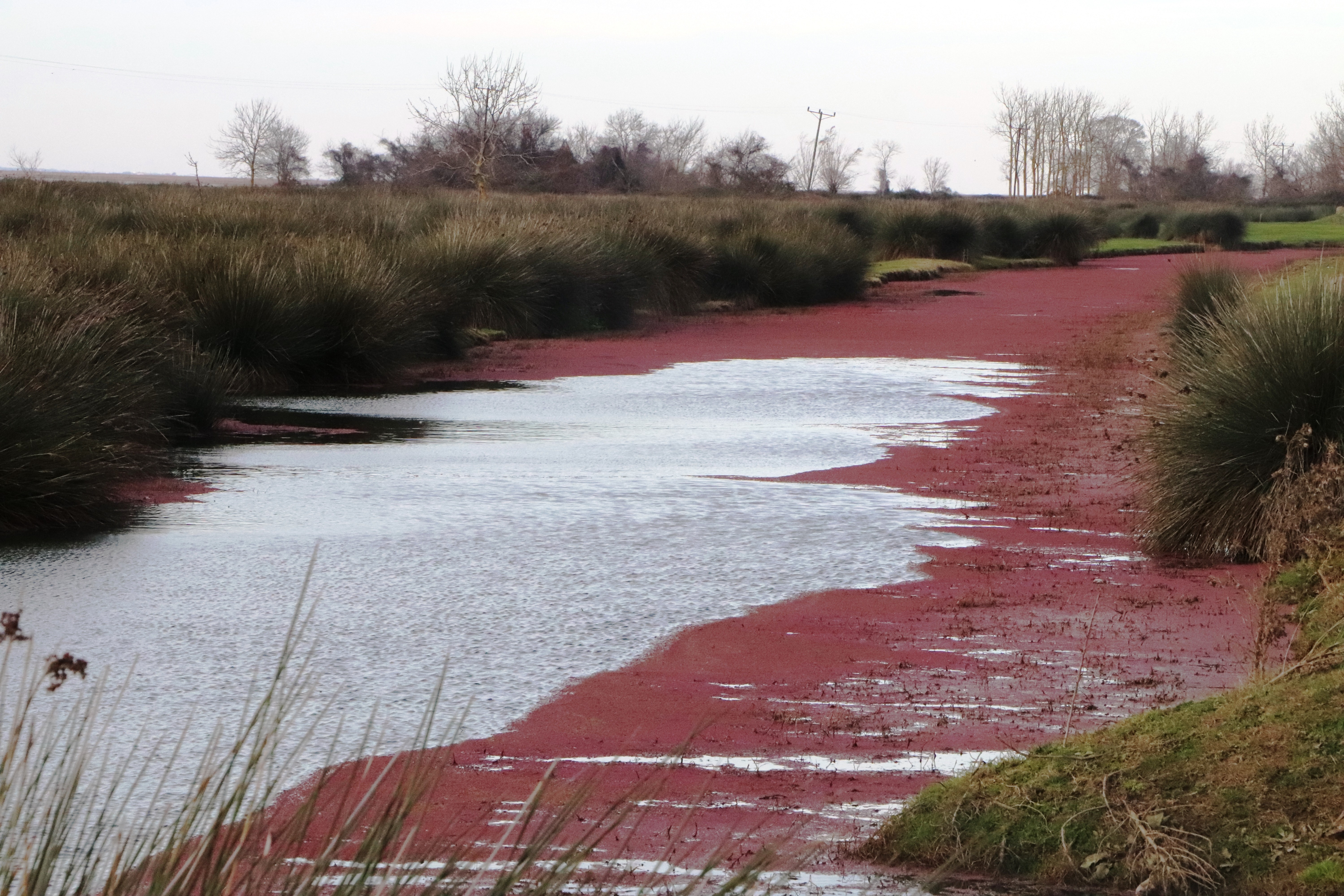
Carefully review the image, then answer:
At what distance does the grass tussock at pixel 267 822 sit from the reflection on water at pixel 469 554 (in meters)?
0.26

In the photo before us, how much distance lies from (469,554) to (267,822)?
18.0 ft

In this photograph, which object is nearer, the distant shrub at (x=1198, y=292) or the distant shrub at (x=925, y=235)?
the distant shrub at (x=1198, y=292)

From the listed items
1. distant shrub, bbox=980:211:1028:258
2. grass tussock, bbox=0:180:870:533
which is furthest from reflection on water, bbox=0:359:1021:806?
distant shrub, bbox=980:211:1028:258

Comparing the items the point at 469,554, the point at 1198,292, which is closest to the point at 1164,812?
the point at 469,554

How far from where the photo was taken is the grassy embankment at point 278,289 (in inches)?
376

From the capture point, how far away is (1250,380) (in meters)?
8.41

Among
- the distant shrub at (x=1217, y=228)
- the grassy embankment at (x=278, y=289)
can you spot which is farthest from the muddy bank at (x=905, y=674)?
the distant shrub at (x=1217, y=228)

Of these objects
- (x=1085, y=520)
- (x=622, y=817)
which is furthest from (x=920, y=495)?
(x=622, y=817)

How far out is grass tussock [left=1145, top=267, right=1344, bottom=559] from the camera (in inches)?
325

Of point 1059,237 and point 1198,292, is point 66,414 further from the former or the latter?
point 1059,237

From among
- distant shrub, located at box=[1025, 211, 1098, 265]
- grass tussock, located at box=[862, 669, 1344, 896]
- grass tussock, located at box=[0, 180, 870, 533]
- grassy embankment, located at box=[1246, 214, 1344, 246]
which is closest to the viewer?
grass tussock, located at box=[862, 669, 1344, 896]

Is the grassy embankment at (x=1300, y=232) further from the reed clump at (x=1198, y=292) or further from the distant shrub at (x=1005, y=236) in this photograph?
the reed clump at (x=1198, y=292)

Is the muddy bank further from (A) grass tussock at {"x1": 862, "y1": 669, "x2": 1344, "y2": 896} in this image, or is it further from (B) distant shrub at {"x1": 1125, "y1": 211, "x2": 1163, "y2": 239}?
(B) distant shrub at {"x1": 1125, "y1": 211, "x2": 1163, "y2": 239}

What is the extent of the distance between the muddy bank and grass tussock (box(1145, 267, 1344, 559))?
0.27 metres
